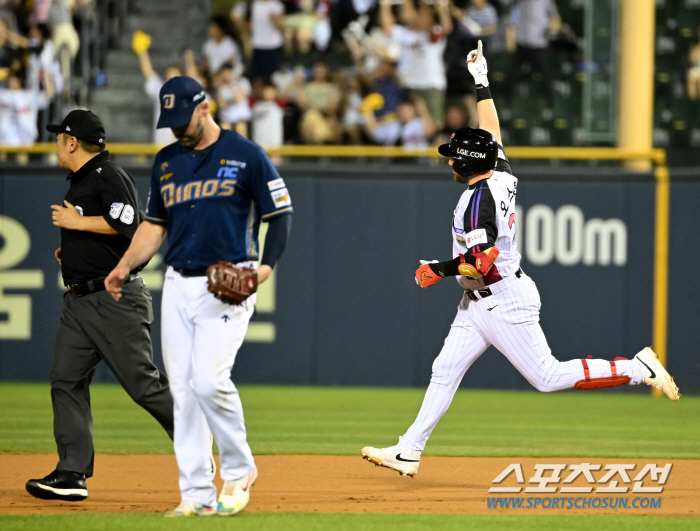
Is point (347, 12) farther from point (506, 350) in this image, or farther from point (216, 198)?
point (216, 198)

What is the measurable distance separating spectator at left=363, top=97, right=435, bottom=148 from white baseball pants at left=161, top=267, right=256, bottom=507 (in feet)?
27.0

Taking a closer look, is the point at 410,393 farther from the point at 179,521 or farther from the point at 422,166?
the point at 179,521

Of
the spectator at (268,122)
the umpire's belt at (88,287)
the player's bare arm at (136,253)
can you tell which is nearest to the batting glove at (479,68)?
the player's bare arm at (136,253)

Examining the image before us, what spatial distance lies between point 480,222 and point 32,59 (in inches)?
388

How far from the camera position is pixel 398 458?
6176 millimetres

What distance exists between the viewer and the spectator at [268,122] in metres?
13.2

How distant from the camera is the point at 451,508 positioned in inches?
215

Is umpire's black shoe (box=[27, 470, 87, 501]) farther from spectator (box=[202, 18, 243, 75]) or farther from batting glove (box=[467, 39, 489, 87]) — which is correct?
spectator (box=[202, 18, 243, 75])

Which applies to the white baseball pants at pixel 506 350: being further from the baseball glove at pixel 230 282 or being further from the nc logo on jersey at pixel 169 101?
the nc logo on jersey at pixel 169 101

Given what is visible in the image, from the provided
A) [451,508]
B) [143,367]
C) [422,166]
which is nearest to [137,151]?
[422,166]

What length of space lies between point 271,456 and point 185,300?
8.26ft

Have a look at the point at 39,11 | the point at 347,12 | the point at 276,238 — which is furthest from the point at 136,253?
the point at 39,11

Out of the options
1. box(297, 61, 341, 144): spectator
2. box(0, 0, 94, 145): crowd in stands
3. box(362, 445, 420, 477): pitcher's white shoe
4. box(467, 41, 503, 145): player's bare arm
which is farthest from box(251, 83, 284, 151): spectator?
box(362, 445, 420, 477): pitcher's white shoe

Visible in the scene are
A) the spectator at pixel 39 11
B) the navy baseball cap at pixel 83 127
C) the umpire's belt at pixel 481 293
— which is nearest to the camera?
the navy baseball cap at pixel 83 127
